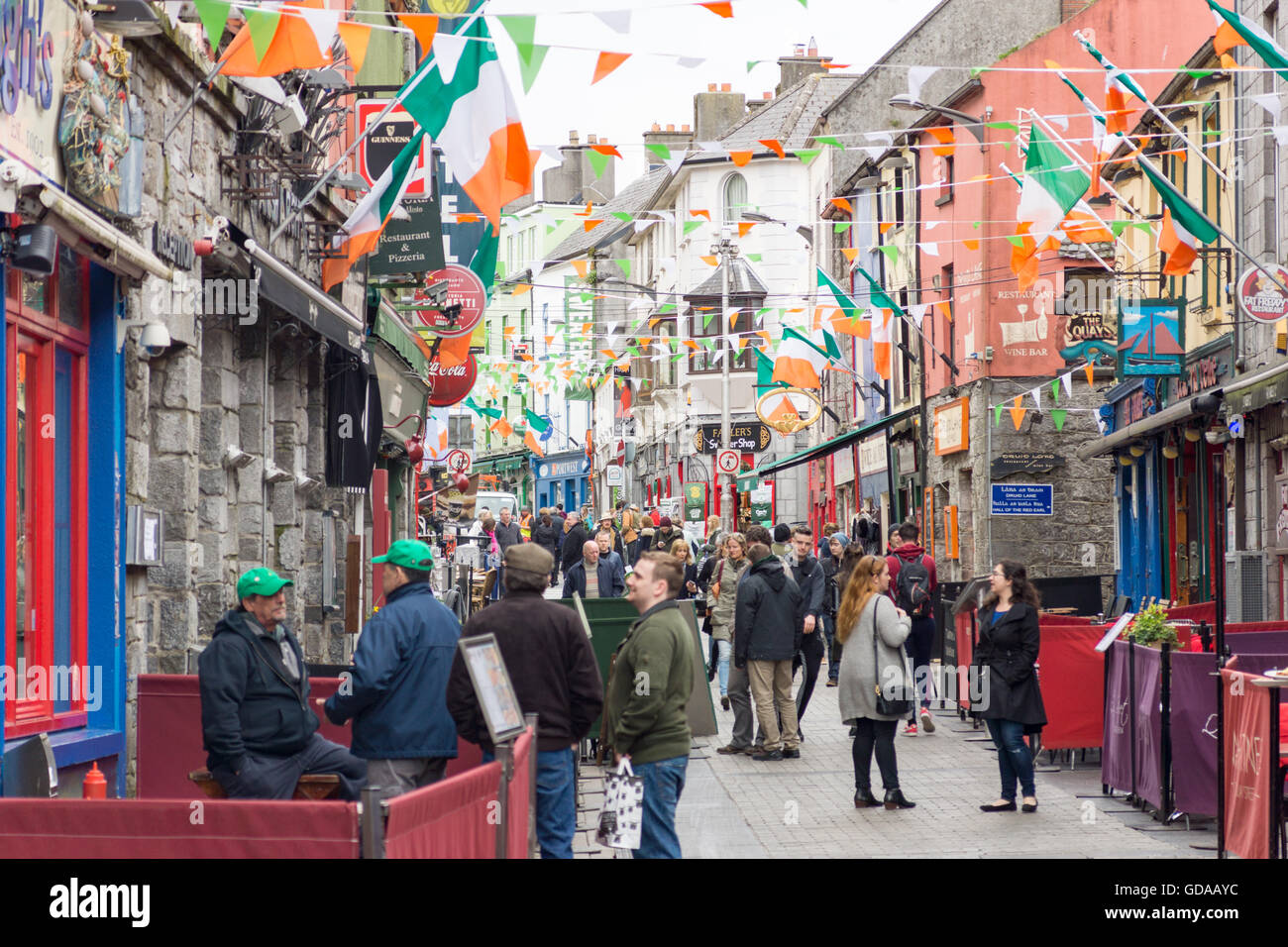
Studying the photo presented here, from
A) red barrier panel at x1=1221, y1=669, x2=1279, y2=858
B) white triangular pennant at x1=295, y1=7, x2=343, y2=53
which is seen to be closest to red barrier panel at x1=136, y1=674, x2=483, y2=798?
white triangular pennant at x1=295, y1=7, x2=343, y2=53

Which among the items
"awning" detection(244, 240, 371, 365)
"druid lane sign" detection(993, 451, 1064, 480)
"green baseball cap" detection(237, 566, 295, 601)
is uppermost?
"awning" detection(244, 240, 371, 365)

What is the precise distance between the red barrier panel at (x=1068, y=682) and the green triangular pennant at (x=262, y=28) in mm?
7827

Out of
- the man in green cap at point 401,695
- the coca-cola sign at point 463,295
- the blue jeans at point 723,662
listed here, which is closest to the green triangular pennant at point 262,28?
the man in green cap at point 401,695

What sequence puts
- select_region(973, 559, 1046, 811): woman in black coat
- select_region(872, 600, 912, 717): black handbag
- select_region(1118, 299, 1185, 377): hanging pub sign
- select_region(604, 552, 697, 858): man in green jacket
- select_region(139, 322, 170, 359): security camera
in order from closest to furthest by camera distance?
1. select_region(604, 552, 697, 858): man in green jacket
2. select_region(139, 322, 170, 359): security camera
3. select_region(973, 559, 1046, 811): woman in black coat
4. select_region(872, 600, 912, 717): black handbag
5. select_region(1118, 299, 1185, 377): hanging pub sign

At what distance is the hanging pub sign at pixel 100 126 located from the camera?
8.71 meters

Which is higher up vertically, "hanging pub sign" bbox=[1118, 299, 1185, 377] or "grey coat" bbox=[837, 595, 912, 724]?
"hanging pub sign" bbox=[1118, 299, 1185, 377]

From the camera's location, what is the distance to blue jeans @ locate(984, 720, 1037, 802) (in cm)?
1151

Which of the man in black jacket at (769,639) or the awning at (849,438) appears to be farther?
the awning at (849,438)

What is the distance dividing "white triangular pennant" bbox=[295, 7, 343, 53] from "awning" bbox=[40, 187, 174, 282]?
4.92ft

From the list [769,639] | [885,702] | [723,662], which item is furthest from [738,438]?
[885,702]

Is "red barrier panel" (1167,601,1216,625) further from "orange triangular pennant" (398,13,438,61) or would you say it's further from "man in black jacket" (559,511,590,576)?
"man in black jacket" (559,511,590,576)

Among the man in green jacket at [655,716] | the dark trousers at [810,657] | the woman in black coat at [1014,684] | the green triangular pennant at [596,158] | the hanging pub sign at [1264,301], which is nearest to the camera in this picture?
the man in green jacket at [655,716]

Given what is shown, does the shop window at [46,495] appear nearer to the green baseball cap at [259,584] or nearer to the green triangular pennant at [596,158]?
the green baseball cap at [259,584]

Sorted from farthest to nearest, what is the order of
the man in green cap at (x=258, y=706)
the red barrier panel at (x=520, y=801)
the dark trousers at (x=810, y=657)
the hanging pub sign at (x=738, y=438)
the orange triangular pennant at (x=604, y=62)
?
the hanging pub sign at (x=738, y=438) → the dark trousers at (x=810, y=657) → the orange triangular pennant at (x=604, y=62) → the man in green cap at (x=258, y=706) → the red barrier panel at (x=520, y=801)
